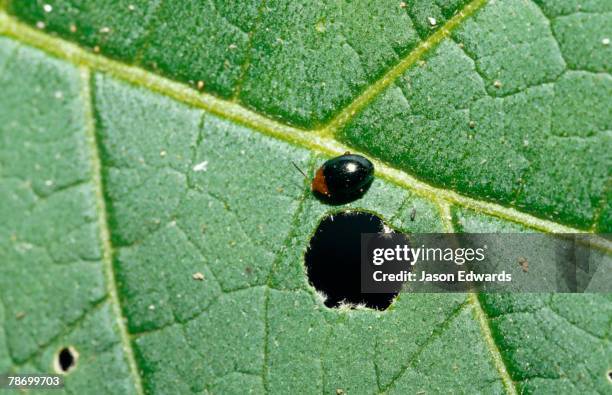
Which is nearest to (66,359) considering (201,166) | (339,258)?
Result: (201,166)

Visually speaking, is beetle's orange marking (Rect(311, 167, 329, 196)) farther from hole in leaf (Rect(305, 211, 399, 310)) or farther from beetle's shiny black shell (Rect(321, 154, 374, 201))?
hole in leaf (Rect(305, 211, 399, 310))

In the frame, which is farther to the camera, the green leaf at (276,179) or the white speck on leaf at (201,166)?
the white speck on leaf at (201,166)

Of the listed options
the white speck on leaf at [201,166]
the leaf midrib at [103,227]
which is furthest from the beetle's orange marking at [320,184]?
the leaf midrib at [103,227]

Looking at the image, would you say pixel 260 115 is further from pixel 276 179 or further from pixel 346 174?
A: pixel 346 174

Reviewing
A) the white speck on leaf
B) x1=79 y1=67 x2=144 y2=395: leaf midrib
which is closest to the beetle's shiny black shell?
the white speck on leaf

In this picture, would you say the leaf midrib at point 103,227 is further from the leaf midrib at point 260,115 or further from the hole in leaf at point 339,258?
the hole in leaf at point 339,258

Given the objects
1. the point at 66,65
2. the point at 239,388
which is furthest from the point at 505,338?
the point at 66,65

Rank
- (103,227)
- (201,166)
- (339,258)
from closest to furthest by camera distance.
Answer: (103,227), (201,166), (339,258)
